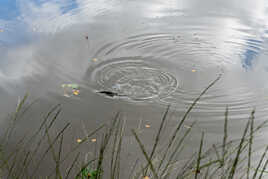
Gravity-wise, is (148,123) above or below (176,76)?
below

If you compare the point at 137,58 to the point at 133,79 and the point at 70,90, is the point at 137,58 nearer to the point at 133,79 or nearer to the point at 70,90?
the point at 133,79

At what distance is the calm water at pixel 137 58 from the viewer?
3.04m

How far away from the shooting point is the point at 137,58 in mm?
4039

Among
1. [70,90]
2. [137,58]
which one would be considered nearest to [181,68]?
[137,58]

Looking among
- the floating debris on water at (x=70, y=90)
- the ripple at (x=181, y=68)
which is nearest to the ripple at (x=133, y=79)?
the ripple at (x=181, y=68)

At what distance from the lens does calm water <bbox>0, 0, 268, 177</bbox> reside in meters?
3.04

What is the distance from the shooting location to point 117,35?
4559 millimetres

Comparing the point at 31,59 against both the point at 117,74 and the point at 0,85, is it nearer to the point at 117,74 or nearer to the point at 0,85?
the point at 0,85

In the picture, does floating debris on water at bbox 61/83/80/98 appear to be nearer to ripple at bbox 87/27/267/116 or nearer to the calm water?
the calm water

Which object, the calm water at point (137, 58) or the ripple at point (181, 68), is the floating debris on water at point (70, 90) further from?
the ripple at point (181, 68)

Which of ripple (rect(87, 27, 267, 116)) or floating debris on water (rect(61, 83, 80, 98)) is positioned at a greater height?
ripple (rect(87, 27, 267, 116))

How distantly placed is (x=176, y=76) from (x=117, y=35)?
1452 millimetres

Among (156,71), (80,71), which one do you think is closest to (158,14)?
(156,71)

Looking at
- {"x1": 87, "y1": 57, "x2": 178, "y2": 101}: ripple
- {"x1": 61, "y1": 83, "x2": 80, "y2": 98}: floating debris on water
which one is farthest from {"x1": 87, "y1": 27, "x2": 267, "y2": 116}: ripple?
{"x1": 61, "y1": 83, "x2": 80, "y2": 98}: floating debris on water
